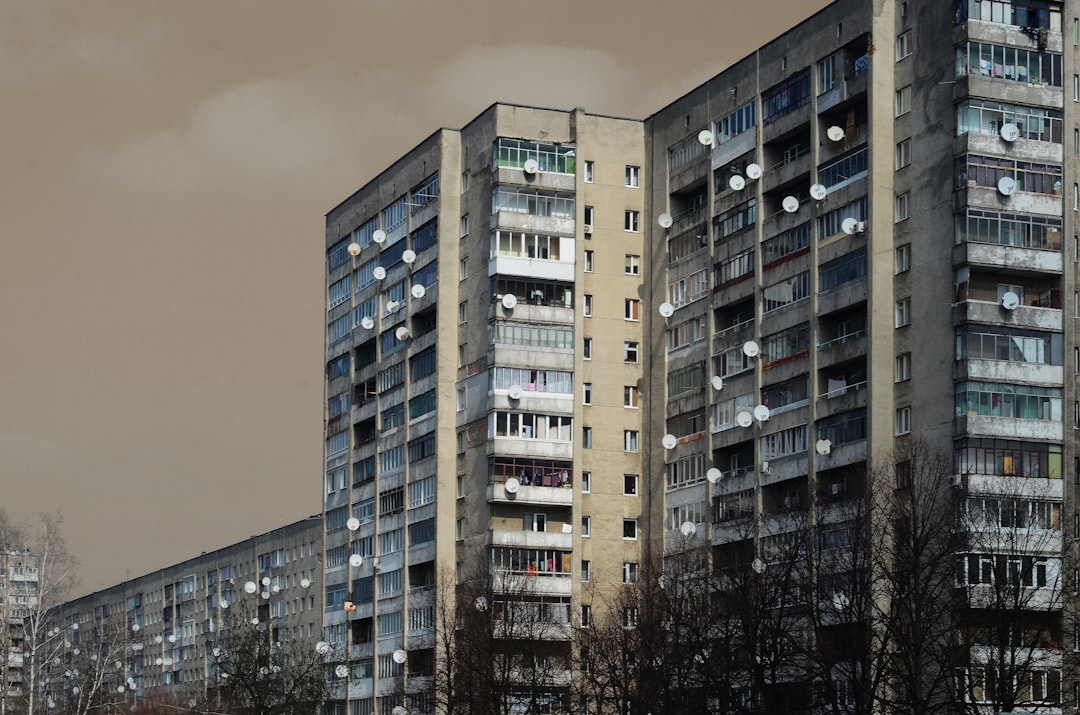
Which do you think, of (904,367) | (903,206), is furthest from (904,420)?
(903,206)

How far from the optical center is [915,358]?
303 ft

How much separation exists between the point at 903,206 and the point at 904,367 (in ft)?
25.1

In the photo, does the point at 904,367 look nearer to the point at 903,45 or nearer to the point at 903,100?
the point at 903,100

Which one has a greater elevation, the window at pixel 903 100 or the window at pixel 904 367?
the window at pixel 903 100

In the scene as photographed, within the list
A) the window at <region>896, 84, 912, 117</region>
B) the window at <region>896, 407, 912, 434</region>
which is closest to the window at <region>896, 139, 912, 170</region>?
the window at <region>896, 84, 912, 117</region>

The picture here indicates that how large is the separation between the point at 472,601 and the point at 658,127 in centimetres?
2987

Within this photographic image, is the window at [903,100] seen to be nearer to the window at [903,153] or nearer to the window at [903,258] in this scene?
the window at [903,153]

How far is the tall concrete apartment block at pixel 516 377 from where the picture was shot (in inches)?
4601

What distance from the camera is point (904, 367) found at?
93.3 metres

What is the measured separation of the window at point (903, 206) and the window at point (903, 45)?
6.79 metres

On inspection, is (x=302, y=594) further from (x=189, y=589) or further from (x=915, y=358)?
(x=915, y=358)

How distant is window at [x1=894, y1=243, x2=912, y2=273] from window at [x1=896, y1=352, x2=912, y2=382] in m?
4.02

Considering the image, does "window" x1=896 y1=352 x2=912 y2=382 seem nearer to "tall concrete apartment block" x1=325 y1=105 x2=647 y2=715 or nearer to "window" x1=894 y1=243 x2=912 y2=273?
"window" x1=894 y1=243 x2=912 y2=273

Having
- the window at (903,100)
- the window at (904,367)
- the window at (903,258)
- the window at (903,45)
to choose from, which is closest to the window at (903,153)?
the window at (903,100)
